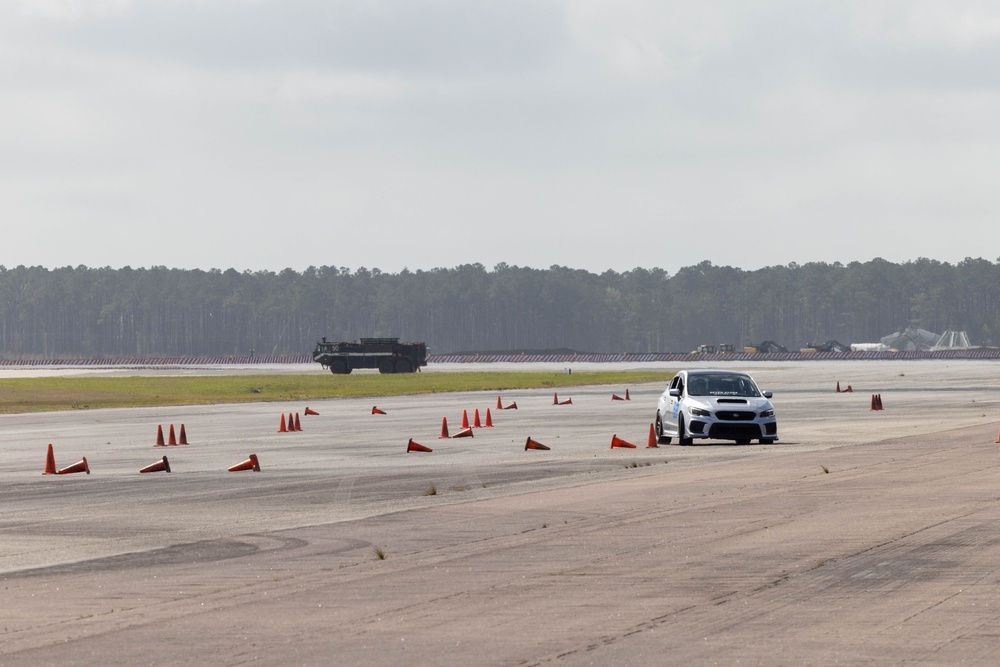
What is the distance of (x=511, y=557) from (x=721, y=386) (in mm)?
19393

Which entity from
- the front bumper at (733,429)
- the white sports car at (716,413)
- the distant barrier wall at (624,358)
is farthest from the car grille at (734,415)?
the distant barrier wall at (624,358)

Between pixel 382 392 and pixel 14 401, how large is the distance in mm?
16096

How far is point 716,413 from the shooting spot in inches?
1230

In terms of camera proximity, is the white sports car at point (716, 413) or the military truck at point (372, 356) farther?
the military truck at point (372, 356)

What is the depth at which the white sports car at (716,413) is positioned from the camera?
1224 inches

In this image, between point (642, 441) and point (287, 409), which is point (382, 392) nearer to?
point (287, 409)

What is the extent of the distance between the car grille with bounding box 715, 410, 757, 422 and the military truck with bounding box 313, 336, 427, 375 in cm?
6725

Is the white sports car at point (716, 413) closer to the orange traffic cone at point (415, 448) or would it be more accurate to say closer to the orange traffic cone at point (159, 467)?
the orange traffic cone at point (415, 448)

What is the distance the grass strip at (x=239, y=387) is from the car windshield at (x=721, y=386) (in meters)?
29.4

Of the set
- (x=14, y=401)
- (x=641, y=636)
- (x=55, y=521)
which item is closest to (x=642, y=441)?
(x=55, y=521)

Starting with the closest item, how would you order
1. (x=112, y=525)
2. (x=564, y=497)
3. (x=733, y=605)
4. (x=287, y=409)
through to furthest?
(x=733, y=605) → (x=112, y=525) → (x=564, y=497) → (x=287, y=409)

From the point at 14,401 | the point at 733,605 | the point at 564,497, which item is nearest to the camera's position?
the point at 733,605

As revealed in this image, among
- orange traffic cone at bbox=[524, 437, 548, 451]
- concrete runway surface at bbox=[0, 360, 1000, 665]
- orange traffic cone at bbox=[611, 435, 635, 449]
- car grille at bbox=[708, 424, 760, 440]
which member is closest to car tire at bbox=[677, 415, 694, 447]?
car grille at bbox=[708, 424, 760, 440]

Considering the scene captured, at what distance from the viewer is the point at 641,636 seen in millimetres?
9898
